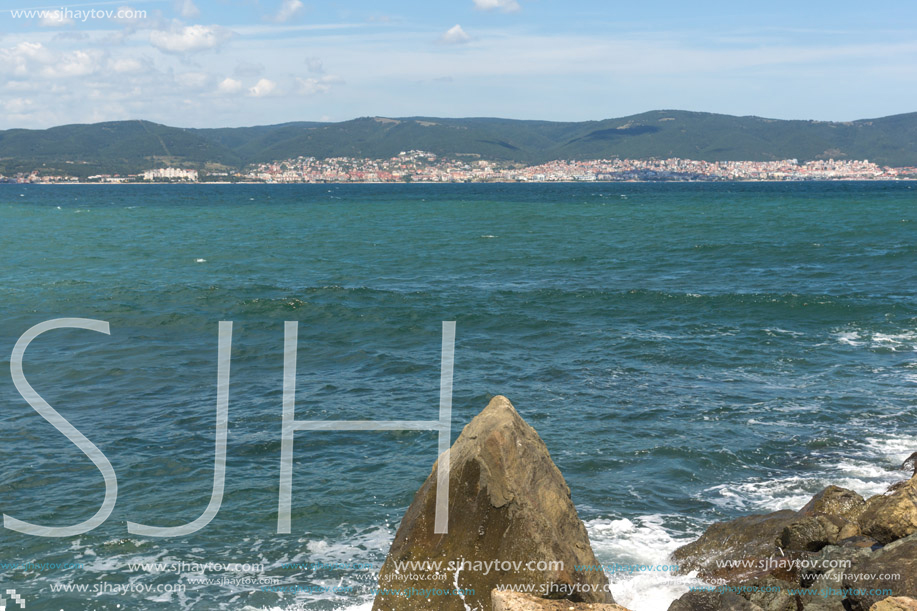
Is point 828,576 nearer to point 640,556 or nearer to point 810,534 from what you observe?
point 810,534

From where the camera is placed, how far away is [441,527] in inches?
306

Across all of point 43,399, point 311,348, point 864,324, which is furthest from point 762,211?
point 43,399

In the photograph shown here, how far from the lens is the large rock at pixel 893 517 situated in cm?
834

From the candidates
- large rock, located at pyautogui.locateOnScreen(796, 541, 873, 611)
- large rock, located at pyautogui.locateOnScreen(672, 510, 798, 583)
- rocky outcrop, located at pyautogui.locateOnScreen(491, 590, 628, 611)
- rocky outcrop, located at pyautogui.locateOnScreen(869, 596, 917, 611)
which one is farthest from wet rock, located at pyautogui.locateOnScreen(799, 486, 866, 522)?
rocky outcrop, located at pyautogui.locateOnScreen(491, 590, 628, 611)

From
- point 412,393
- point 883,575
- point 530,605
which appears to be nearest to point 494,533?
point 530,605

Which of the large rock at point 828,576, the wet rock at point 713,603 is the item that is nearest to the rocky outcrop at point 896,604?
the large rock at point 828,576

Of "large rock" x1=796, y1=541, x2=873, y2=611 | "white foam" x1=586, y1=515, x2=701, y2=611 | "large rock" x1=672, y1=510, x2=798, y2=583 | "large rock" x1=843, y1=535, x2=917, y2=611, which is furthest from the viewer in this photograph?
→ "white foam" x1=586, y1=515, x2=701, y2=611

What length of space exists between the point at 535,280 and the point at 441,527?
2907 cm

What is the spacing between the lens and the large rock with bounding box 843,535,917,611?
23.4 ft

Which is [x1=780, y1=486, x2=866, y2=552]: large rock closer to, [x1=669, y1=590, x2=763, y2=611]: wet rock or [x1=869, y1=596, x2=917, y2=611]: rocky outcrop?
[x1=669, y1=590, x2=763, y2=611]: wet rock

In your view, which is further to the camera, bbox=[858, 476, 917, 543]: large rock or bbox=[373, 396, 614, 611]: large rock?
bbox=[858, 476, 917, 543]: large rock

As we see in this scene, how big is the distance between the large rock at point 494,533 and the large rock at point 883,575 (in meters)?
2.27

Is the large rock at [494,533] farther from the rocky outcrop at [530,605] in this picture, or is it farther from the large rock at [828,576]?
the large rock at [828,576]

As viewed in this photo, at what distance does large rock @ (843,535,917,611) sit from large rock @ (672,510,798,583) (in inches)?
40.9
